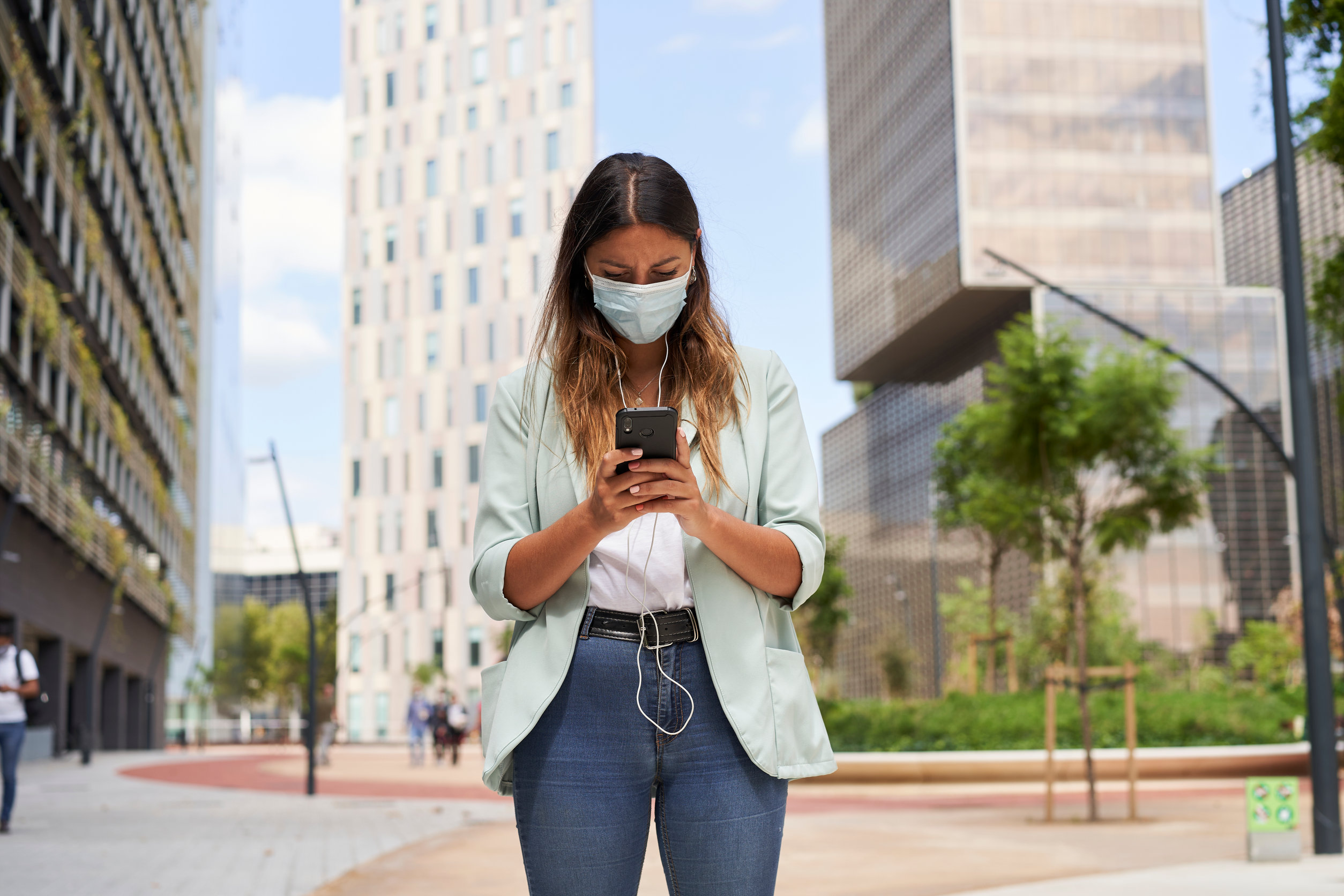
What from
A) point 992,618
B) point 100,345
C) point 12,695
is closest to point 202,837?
point 12,695

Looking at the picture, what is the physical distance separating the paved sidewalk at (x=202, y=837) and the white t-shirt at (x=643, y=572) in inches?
281

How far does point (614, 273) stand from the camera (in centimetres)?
215

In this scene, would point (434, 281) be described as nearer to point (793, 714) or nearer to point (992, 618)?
point (992, 618)

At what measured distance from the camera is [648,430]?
6.08ft

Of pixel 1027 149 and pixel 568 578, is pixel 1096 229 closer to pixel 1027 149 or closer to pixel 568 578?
pixel 1027 149

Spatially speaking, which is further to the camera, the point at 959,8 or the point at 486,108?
the point at 486,108

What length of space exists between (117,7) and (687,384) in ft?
131

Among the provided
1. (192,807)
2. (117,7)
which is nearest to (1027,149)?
(117,7)

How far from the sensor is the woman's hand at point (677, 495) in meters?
1.88

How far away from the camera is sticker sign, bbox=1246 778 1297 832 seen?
9.56 metres

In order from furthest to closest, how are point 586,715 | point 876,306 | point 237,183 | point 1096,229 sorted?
point 876,306 → point 237,183 → point 1096,229 → point 586,715

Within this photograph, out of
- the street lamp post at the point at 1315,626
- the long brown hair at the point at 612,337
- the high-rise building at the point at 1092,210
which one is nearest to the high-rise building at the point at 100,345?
the street lamp post at the point at 1315,626

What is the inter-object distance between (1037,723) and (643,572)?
22489 mm

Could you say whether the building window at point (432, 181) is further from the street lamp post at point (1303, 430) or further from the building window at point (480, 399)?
the street lamp post at point (1303, 430)
